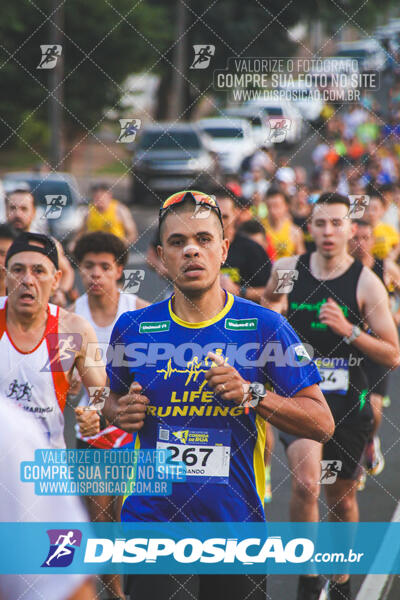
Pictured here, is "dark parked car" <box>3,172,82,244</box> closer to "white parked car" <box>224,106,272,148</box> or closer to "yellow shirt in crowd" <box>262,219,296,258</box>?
"yellow shirt in crowd" <box>262,219,296,258</box>

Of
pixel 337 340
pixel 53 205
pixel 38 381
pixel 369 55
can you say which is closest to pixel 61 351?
pixel 38 381

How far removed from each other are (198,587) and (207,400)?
0.68 metres

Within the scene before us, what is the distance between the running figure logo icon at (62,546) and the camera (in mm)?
2664

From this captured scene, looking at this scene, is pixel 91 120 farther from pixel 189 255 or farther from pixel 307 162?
pixel 189 255

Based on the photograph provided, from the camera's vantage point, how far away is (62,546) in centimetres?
292

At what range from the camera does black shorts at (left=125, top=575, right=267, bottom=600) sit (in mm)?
4035

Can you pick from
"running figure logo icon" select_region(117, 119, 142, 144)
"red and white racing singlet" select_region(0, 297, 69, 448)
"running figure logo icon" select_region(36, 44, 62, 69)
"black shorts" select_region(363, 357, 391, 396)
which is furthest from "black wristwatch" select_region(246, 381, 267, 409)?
"running figure logo icon" select_region(36, 44, 62, 69)

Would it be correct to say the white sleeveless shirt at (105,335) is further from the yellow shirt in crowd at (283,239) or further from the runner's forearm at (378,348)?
the yellow shirt in crowd at (283,239)

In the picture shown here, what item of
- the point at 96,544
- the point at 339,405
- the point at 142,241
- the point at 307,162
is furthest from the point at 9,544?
the point at 307,162

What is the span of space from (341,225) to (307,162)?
31866mm

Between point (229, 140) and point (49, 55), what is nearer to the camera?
point (49, 55)

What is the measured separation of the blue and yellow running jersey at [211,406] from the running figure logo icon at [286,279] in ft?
7.74

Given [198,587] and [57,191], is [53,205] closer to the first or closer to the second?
[198,587]

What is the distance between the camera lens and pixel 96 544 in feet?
14.9
